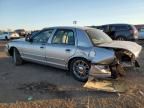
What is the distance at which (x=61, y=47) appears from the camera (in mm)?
7141

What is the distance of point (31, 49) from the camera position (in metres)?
8.34

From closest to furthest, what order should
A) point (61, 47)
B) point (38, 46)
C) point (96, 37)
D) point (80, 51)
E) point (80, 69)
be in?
point (80, 51), point (80, 69), point (96, 37), point (61, 47), point (38, 46)

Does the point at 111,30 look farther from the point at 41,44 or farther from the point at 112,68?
the point at 112,68

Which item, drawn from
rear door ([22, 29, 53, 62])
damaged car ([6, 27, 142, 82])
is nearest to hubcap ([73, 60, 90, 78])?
damaged car ([6, 27, 142, 82])

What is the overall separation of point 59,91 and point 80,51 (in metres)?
1.39

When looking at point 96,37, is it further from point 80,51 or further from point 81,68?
point 81,68

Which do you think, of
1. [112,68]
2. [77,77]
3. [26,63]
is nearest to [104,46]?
[112,68]

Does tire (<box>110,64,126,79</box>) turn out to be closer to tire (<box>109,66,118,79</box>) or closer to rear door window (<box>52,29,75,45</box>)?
tire (<box>109,66,118,79</box>)

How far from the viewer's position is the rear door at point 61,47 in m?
6.95

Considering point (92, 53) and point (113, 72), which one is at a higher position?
point (92, 53)

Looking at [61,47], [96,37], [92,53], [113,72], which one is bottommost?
[113,72]

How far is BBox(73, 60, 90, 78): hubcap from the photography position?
6.62m

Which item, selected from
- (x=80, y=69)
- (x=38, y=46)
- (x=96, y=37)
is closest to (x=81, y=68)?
(x=80, y=69)

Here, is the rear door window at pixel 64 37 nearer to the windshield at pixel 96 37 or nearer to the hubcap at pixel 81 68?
the windshield at pixel 96 37
